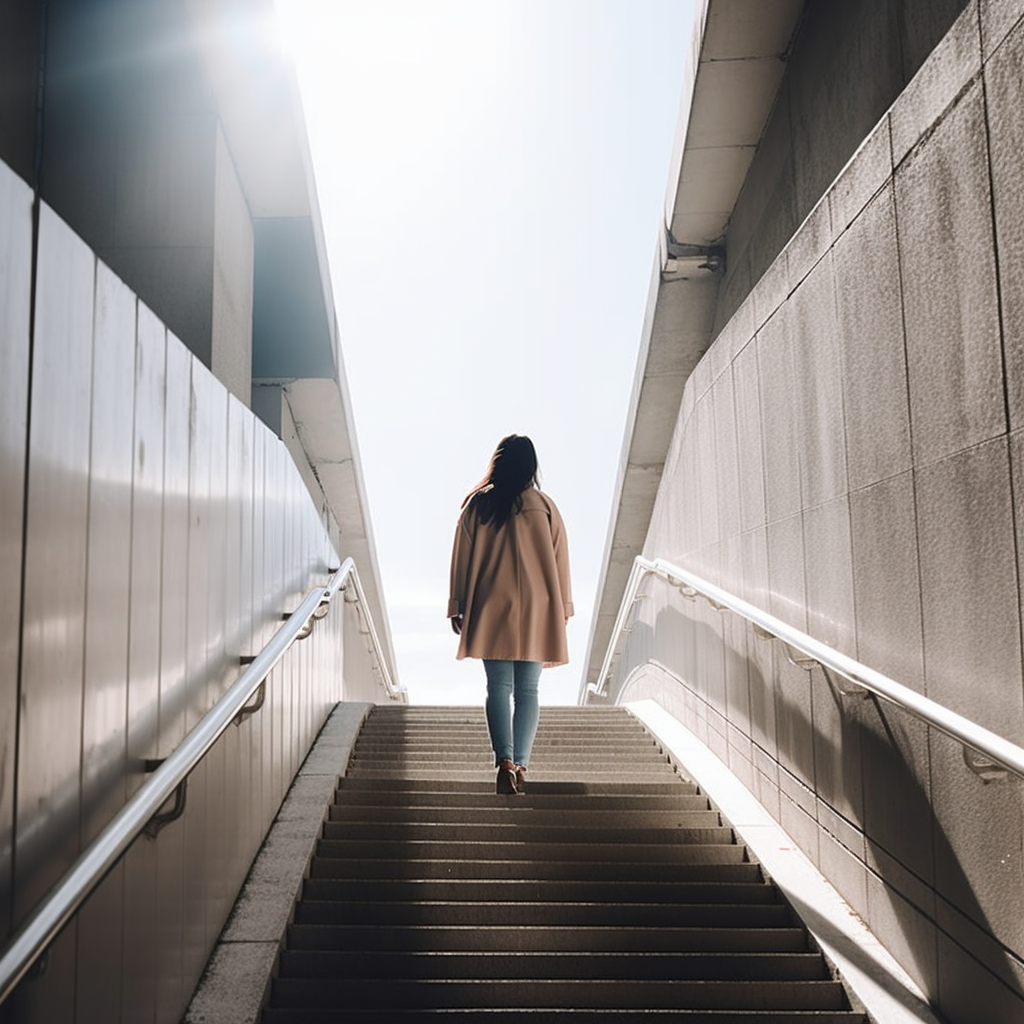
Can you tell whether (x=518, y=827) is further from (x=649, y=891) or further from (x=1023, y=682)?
(x=1023, y=682)

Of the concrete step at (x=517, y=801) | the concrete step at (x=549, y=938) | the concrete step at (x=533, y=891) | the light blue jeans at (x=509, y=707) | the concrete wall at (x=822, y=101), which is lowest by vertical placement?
the concrete step at (x=549, y=938)

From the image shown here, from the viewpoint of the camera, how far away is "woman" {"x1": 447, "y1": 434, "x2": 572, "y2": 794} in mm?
4750

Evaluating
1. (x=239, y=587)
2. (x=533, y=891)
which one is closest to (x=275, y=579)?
(x=239, y=587)

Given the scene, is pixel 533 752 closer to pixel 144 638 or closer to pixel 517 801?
pixel 517 801

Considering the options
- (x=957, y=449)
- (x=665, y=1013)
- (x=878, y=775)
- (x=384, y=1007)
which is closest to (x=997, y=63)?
(x=957, y=449)

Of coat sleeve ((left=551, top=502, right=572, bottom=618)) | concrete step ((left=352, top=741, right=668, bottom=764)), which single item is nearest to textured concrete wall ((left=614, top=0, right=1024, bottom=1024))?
coat sleeve ((left=551, top=502, right=572, bottom=618))

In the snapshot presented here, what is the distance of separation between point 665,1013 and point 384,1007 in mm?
766

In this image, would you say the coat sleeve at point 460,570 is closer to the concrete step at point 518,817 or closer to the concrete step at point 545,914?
the concrete step at point 518,817

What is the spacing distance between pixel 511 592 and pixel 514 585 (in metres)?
0.04

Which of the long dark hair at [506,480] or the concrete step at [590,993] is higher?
the long dark hair at [506,480]

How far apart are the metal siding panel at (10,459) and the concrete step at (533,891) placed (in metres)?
1.95

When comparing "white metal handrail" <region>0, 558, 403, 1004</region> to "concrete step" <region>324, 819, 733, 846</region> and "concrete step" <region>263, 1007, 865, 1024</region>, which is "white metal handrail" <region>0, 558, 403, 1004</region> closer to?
"concrete step" <region>263, 1007, 865, 1024</region>

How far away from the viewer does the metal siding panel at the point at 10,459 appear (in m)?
1.73

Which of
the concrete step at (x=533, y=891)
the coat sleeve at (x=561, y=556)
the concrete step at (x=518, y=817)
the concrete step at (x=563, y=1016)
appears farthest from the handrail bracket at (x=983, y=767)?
the coat sleeve at (x=561, y=556)
